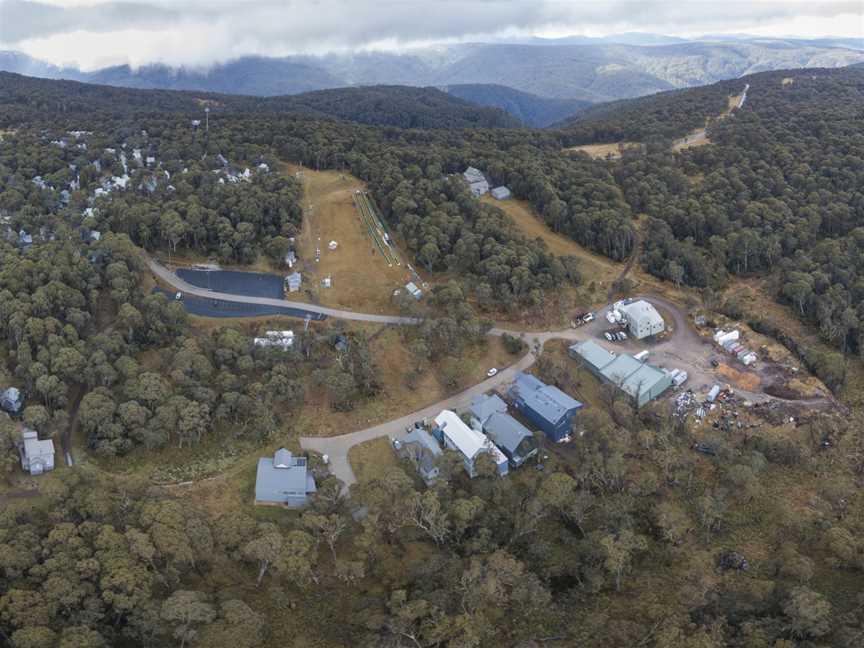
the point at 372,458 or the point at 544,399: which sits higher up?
the point at 544,399

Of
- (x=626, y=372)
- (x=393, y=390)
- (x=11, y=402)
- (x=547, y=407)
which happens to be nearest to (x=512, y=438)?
(x=547, y=407)

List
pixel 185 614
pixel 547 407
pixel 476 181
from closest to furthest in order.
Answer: pixel 185 614, pixel 547 407, pixel 476 181

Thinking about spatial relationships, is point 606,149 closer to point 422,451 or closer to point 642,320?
point 642,320

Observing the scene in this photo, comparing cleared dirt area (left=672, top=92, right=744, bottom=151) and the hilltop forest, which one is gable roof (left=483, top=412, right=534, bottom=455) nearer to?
the hilltop forest

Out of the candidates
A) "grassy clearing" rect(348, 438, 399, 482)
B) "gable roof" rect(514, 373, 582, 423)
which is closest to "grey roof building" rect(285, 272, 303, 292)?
"grassy clearing" rect(348, 438, 399, 482)

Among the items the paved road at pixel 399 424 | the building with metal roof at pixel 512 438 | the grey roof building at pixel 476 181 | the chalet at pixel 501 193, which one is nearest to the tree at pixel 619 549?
the building with metal roof at pixel 512 438

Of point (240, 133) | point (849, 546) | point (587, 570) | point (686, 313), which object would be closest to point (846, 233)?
point (686, 313)
